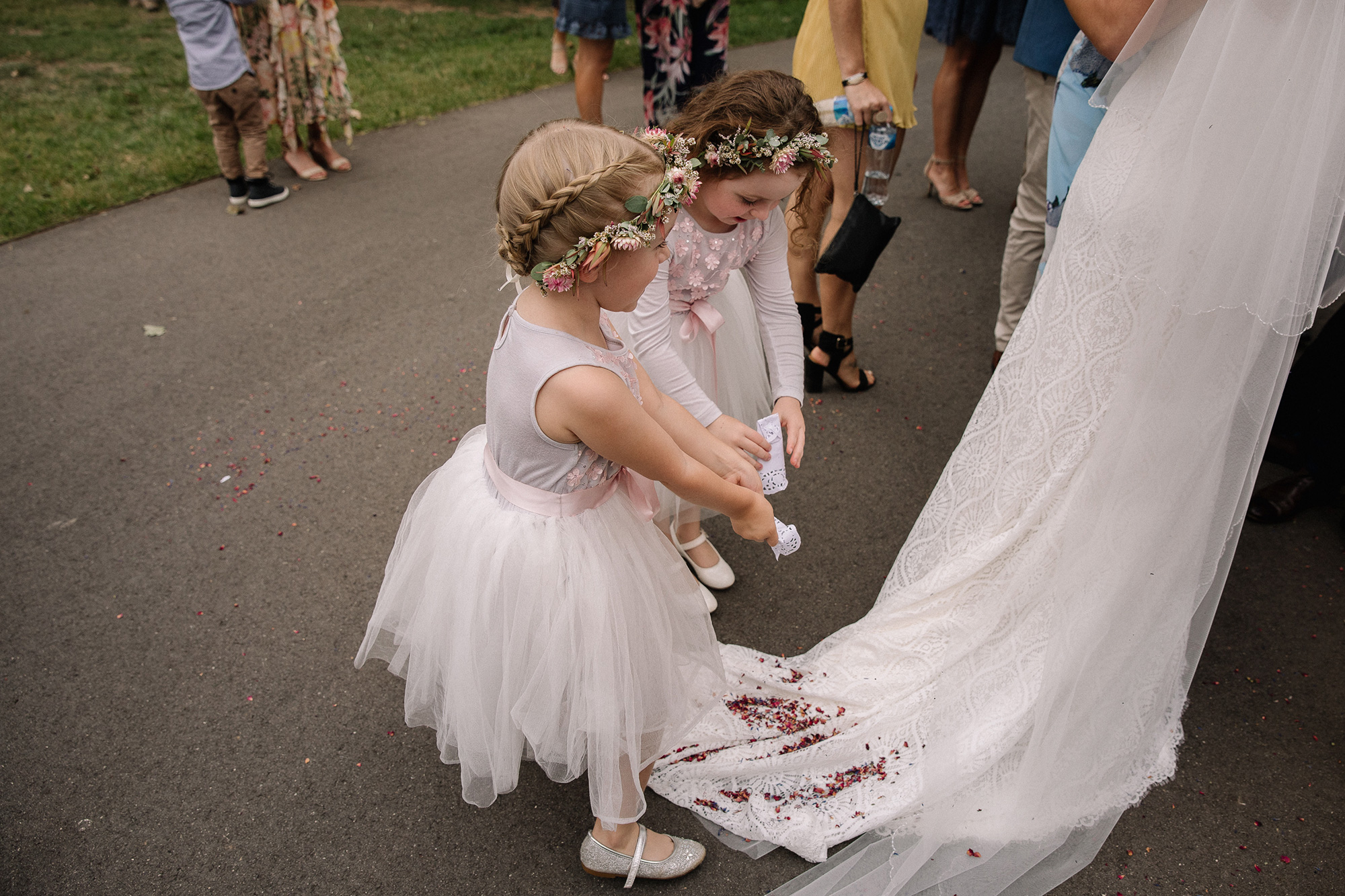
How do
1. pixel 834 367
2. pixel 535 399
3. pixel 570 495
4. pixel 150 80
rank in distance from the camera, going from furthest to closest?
pixel 150 80 < pixel 834 367 < pixel 570 495 < pixel 535 399

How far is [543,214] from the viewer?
133 centimetres

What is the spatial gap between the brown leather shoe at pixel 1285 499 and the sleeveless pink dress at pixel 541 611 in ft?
7.20

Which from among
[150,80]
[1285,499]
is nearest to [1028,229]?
[1285,499]

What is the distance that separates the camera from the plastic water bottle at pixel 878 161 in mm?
3061

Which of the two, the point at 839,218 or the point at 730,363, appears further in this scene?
the point at 839,218

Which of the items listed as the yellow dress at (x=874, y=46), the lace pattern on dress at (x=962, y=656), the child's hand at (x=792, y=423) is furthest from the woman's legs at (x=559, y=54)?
the child's hand at (x=792, y=423)

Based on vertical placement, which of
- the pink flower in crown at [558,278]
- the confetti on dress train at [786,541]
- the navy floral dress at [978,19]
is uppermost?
the pink flower in crown at [558,278]

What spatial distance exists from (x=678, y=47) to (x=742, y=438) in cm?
345

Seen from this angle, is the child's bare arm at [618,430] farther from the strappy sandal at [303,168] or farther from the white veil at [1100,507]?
the strappy sandal at [303,168]

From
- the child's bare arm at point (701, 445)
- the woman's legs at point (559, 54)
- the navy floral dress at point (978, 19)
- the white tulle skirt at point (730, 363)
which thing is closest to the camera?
the child's bare arm at point (701, 445)

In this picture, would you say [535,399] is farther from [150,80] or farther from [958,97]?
[150,80]

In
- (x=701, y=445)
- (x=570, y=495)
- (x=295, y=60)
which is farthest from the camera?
(x=295, y=60)

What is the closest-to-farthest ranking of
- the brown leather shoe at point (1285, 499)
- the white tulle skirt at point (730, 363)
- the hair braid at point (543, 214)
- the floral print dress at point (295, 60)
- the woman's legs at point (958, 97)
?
the hair braid at point (543, 214) → the white tulle skirt at point (730, 363) → the brown leather shoe at point (1285, 499) → the woman's legs at point (958, 97) → the floral print dress at point (295, 60)

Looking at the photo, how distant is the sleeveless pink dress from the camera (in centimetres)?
157
